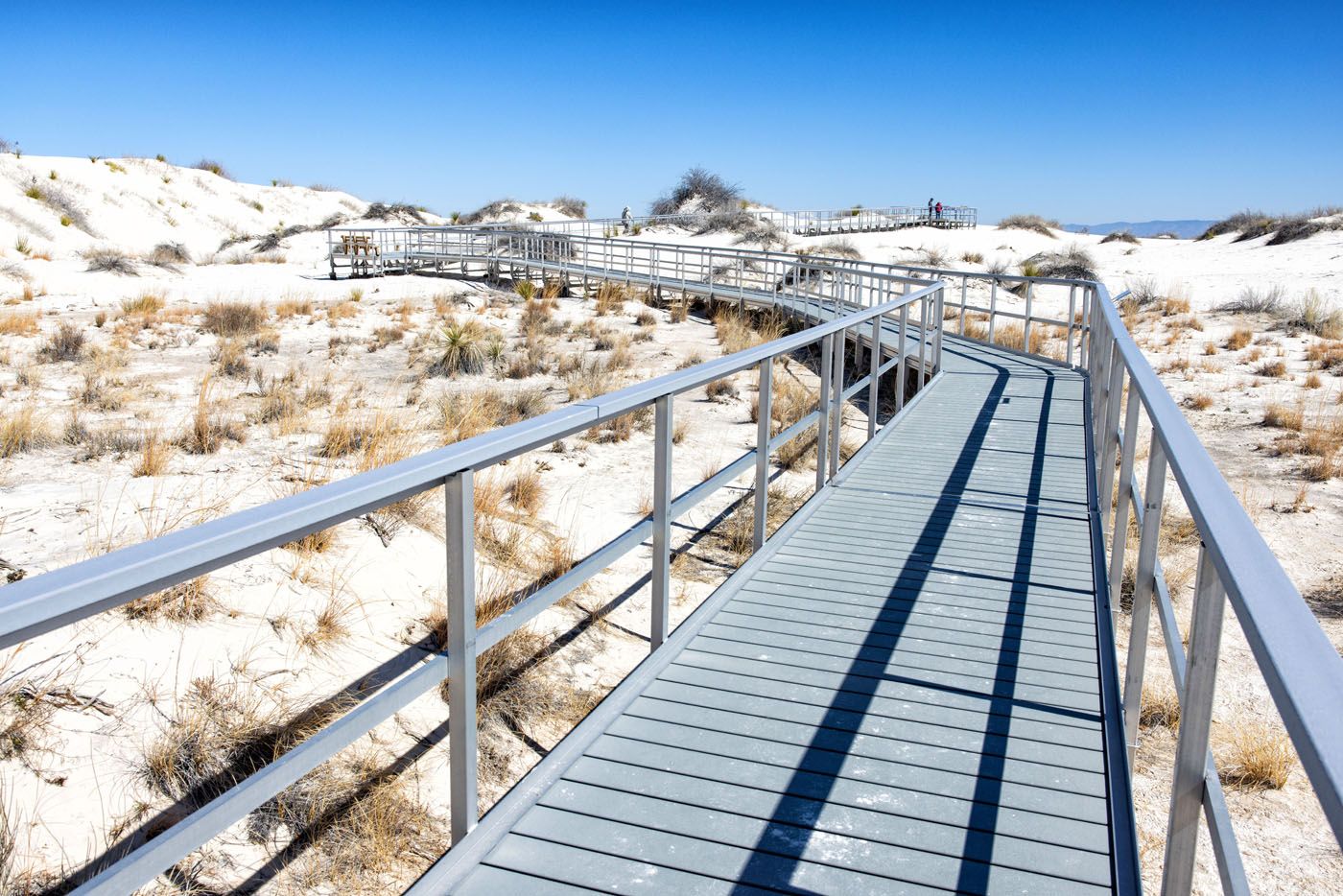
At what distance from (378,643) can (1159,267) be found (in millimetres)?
35187

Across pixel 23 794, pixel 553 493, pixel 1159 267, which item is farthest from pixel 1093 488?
pixel 1159 267

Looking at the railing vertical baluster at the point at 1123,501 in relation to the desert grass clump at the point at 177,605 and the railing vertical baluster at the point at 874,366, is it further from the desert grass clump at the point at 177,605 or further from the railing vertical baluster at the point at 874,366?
the desert grass clump at the point at 177,605

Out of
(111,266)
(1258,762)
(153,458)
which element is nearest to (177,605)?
(153,458)

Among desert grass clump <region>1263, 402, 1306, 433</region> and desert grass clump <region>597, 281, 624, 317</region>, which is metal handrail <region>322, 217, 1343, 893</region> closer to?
desert grass clump <region>1263, 402, 1306, 433</region>

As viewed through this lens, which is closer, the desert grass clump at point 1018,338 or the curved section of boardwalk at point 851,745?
the curved section of boardwalk at point 851,745

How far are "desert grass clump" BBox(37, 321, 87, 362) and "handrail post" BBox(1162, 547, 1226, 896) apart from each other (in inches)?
621

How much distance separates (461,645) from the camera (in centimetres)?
275

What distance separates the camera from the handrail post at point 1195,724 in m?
2.02

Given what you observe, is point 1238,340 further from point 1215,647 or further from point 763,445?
point 1215,647

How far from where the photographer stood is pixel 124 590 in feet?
5.24

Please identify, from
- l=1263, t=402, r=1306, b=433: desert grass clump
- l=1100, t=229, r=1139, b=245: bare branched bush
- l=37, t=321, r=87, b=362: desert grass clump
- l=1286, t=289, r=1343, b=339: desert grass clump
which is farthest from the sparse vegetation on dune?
l=37, t=321, r=87, b=362: desert grass clump

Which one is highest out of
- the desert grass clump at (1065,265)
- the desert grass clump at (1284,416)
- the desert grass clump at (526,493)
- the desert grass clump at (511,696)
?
the desert grass clump at (1065,265)

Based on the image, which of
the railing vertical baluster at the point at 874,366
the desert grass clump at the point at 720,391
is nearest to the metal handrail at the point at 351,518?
the railing vertical baluster at the point at 874,366

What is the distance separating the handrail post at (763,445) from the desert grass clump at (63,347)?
42.0 ft
